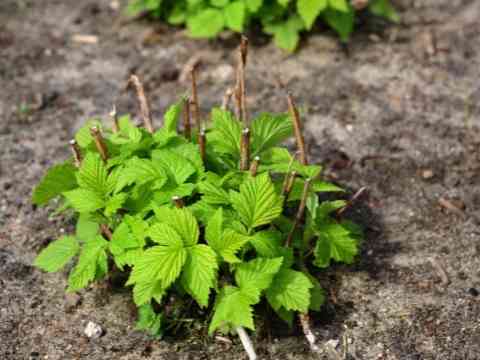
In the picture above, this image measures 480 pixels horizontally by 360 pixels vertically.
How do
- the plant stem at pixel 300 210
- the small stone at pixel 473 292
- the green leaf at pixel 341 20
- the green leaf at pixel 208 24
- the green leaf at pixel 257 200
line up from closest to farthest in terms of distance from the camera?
the green leaf at pixel 257 200 < the plant stem at pixel 300 210 < the small stone at pixel 473 292 < the green leaf at pixel 208 24 < the green leaf at pixel 341 20

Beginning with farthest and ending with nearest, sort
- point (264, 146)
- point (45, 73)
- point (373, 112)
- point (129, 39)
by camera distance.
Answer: point (129, 39) < point (45, 73) < point (373, 112) < point (264, 146)

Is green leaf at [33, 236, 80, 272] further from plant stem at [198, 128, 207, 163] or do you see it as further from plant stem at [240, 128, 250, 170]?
plant stem at [240, 128, 250, 170]

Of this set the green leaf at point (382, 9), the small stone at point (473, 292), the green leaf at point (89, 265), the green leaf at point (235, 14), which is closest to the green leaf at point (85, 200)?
the green leaf at point (89, 265)

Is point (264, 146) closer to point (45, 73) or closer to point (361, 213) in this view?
point (361, 213)

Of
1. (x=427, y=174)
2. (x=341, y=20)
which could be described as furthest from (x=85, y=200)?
(x=341, y=20)

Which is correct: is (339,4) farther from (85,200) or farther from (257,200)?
(85,200)

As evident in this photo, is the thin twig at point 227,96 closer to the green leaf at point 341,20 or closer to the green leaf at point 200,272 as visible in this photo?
the green leaf at point 200,272

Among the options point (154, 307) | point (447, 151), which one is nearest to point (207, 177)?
point (154, 307)
